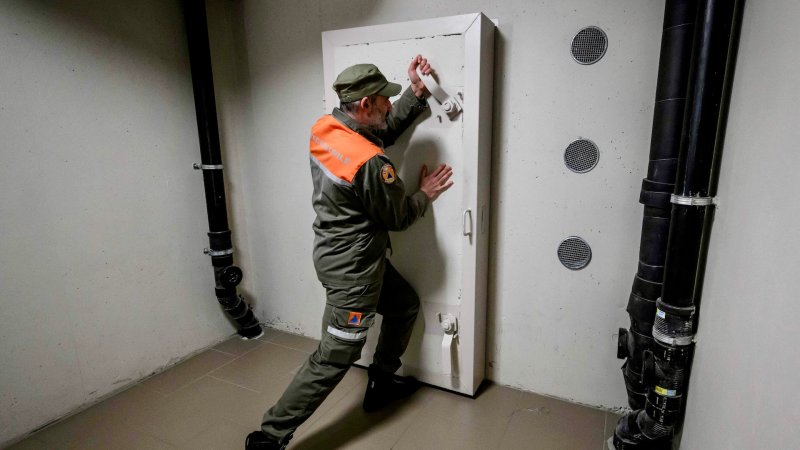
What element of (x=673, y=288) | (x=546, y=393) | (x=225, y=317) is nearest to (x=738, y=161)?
(x=673, y=288)

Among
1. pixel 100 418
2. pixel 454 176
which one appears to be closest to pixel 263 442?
pixel 100 418

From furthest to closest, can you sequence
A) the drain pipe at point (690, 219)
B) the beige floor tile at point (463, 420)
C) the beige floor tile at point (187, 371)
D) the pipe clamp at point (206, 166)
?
the pipe clamp at point (206, 166) → the beige floor tile at point (187, 371) → the beige floor tile at point (463, 420) → the drain pipe at point (690, 219)

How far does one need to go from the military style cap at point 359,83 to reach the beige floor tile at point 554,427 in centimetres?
157

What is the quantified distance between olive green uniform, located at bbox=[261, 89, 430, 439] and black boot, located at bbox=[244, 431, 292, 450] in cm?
3

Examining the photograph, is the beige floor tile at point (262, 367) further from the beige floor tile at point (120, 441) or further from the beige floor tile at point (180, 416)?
the beige floor tile at point (120, 441)

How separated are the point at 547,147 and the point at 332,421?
161cm

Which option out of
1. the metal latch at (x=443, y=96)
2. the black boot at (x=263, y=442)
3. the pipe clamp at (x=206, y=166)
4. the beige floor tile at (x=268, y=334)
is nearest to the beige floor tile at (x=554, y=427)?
the black boot at (x=263, y=442)

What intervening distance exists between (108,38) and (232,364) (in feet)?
6.12

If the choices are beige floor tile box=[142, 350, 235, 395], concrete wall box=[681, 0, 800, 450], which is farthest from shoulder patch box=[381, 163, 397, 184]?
beige floor tile box=[142, 350, 235, 395]

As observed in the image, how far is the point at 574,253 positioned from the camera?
183 cm

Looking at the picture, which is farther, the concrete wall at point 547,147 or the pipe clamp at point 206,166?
the pipe clamp at point 206,166

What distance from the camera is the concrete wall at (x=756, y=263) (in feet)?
2.46

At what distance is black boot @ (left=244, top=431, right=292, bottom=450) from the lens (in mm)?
1604

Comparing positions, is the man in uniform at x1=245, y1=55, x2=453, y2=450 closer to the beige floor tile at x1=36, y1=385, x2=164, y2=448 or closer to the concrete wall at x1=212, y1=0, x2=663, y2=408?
the concrete wall at x1=212, y1=0, x2=663, y2=408
